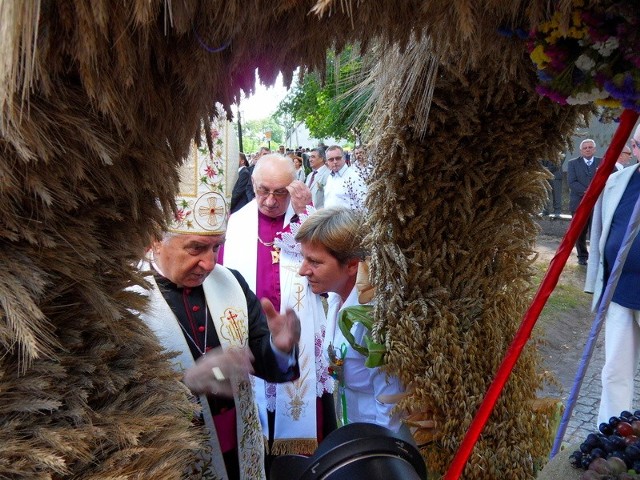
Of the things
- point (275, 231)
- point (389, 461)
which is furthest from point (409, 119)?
point (275, 231)

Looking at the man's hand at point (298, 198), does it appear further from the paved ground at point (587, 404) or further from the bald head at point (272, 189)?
Answer: the paved ground at point (587, 404)

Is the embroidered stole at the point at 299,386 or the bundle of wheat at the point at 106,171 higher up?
the bundle of wheat at the point at 106,171

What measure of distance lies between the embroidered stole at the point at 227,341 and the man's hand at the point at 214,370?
20 cm

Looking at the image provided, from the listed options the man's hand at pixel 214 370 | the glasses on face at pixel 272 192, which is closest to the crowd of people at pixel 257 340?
the man's hand at pixel 214 370

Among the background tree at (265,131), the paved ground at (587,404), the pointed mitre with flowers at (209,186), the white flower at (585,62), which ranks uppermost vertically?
the white flower at (585,62)

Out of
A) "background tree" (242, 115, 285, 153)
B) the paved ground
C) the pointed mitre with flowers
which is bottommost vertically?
"background tree" (242, 115, 285, 153)

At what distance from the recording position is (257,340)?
2.46 meters

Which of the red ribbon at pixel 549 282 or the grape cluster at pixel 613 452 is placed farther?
the red ribbon at pixel 549 282

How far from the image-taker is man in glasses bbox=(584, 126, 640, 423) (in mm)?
3566

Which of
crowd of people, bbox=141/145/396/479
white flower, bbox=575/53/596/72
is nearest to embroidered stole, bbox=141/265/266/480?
crowd of people, bbox=141/145/396/479

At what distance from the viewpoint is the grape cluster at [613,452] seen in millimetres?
1611

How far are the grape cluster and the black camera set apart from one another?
689 mm

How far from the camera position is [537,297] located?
1950mm

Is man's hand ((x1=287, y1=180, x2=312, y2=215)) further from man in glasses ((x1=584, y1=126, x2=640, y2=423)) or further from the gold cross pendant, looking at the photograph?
man in glasses ((x1=584, y1=126, x2=640, y2=423))
